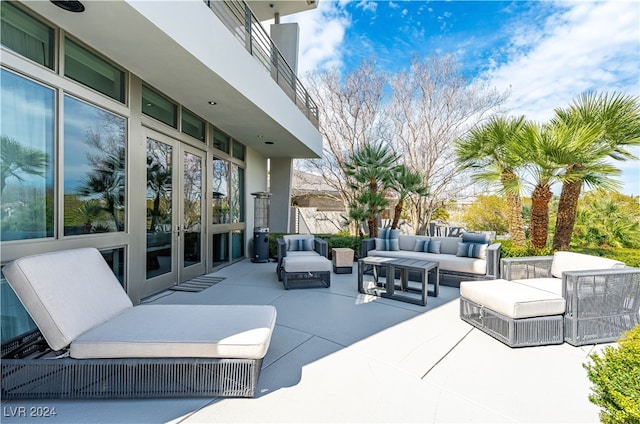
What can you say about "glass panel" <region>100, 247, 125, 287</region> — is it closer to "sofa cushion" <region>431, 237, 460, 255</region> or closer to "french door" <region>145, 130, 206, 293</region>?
"french door" <region>145, 130, 206, 293</region>

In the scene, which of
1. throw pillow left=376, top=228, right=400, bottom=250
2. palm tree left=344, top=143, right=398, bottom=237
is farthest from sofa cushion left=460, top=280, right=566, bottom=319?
palm tree left=344, top=143, right=398, bottom=237

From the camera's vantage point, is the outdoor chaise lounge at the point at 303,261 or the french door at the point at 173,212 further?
the outdoor chaise lounge at the point at 303,261

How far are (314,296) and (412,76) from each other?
10.4 metres

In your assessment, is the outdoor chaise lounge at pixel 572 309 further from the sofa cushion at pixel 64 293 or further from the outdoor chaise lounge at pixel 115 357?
the sofa cushion at pixel 64 293

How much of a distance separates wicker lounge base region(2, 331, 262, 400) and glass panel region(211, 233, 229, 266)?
4.75 metres

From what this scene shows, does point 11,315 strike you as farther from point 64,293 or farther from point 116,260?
point 116,260

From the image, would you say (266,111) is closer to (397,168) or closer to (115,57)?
(115,57)

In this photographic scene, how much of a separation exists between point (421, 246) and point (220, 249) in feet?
15.2

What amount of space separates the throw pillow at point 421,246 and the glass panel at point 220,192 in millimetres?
4504

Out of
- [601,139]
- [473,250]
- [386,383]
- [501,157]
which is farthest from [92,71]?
[601,139]

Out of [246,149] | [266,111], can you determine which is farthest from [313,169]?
[266,111]

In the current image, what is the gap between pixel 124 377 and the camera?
2.16 metres

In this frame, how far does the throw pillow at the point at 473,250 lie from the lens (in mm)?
5598

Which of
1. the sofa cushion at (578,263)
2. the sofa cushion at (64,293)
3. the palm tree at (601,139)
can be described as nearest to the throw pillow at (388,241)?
the sofa cushion at (578,263)
